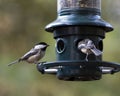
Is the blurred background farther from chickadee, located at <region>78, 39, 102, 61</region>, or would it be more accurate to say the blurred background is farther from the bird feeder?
chickadee, located at <region>78, 39, 102, 61</region>

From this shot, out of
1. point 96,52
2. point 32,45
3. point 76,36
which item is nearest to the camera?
point 96,52

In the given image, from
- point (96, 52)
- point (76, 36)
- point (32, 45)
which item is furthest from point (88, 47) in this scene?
point (32, 45)

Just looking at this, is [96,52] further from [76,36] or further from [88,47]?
[76,36]

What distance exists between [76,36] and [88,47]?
367 millimetres

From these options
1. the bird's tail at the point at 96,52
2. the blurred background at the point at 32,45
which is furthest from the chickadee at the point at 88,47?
the blurred background at the point at 32,45

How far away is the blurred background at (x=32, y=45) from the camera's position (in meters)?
11.7

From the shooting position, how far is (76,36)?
23.4 ft

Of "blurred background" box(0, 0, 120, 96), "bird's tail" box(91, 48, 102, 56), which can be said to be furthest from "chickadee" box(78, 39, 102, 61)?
"blurred background" box(0, 0, 120, 96)

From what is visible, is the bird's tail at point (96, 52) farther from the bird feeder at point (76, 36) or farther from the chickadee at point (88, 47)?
the bird feeder at point (76, 36)

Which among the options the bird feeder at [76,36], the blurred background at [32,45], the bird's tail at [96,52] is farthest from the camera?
the blurred background at [32,45]

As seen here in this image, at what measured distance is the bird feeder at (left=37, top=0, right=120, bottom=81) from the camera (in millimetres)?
6941

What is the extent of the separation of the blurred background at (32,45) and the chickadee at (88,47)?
13.9 feet

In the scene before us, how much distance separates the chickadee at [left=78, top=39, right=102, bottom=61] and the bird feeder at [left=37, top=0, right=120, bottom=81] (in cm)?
7

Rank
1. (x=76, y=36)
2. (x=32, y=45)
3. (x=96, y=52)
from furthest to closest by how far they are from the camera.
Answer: (x=32, y=45)
(x=76, y=36)
(x=96, y=52)
